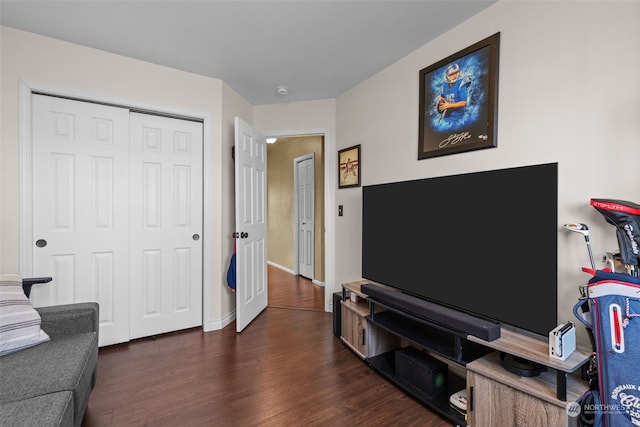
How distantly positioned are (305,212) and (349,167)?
218 cm

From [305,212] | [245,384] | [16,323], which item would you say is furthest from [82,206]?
[305,212]

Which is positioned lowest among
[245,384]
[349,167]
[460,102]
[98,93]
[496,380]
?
[245,384]

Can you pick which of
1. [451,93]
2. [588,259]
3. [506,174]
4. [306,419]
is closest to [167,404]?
[306,419]

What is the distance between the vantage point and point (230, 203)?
3334 mm

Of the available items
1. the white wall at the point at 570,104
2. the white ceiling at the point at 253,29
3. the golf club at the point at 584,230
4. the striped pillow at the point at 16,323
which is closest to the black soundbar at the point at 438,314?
the white wall at the point at 570,104

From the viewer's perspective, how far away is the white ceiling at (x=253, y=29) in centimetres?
198

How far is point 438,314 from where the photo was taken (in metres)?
1.76

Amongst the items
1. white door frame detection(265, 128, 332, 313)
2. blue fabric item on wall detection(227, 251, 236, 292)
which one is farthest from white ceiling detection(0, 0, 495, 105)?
blue fabric item on wall detection(227, 251, 236, 292)

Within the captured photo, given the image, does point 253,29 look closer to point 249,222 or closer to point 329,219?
point 249,222

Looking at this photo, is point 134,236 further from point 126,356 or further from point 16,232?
point 126,356

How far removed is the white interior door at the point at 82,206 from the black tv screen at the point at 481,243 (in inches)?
91.7

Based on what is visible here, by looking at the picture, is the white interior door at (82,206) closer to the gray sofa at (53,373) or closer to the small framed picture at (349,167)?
the gray sofa at (53,373)

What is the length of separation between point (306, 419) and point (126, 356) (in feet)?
5.56

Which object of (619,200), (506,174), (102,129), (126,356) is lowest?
(126,356)
